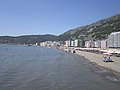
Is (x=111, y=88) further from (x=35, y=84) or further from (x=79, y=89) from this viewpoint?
(x=35, y=84)

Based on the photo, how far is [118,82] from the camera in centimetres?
2861

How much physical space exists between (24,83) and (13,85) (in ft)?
5.40

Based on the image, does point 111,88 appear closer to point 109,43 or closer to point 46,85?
point 46,85

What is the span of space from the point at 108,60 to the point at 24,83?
35.2m

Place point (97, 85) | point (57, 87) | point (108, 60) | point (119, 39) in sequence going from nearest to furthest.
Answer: point (57, 87) < point (97, 85) < point (108, 60) < point (119, 39)

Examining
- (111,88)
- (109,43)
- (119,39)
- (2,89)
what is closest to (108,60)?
(111,88)

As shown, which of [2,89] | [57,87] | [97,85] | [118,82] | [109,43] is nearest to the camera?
[2,89]

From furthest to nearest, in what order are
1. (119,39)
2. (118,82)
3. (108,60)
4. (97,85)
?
(119,39) < (108,60) < (118,82) < (97,85)

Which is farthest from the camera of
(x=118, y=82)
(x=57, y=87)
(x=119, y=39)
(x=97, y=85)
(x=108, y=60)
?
(x=119, y=39)

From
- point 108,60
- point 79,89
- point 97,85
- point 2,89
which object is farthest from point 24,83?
point 108,60

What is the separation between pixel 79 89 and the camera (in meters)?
24.3

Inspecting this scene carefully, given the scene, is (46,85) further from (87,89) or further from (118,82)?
(118,82)

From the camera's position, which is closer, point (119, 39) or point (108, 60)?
point (108, 60)

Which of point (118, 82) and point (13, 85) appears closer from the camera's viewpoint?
point (13, 85)
